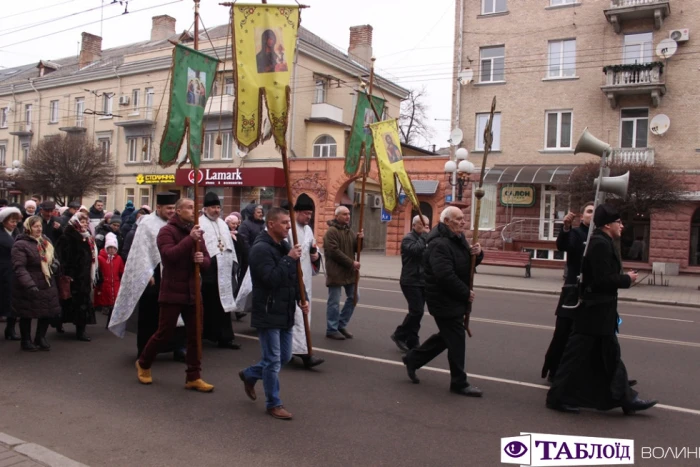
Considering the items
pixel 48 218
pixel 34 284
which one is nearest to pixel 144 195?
pixel 48 218

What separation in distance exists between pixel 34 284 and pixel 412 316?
14.8 feet

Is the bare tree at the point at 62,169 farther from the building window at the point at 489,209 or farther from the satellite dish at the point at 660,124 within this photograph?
the satellite dish at the point at 660,124

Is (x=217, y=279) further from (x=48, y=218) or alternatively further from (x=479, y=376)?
(x=48, y=218)

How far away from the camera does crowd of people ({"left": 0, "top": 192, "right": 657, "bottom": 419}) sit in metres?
5.41

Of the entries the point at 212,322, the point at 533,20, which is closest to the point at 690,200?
the point at 533,20

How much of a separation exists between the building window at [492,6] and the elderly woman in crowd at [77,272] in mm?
23547

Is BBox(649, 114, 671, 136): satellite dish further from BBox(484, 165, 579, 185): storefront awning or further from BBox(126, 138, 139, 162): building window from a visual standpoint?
BBox(126, 138, 139, 162): building window

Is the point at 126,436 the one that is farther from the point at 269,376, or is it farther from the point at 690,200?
the point at 690,200

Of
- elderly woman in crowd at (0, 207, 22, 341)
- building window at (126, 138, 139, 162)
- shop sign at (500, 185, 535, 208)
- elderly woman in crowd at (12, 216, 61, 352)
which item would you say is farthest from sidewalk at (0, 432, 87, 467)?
building window at (126, 138, 139, 162)

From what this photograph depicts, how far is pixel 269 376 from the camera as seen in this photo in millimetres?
5211

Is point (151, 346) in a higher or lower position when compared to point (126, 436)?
higher

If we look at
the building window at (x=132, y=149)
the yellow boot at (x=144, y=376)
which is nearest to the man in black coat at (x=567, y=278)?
the yellow boot at (x=144, y=376)

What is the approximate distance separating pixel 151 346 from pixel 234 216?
11.7 ft

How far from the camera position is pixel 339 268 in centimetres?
861
